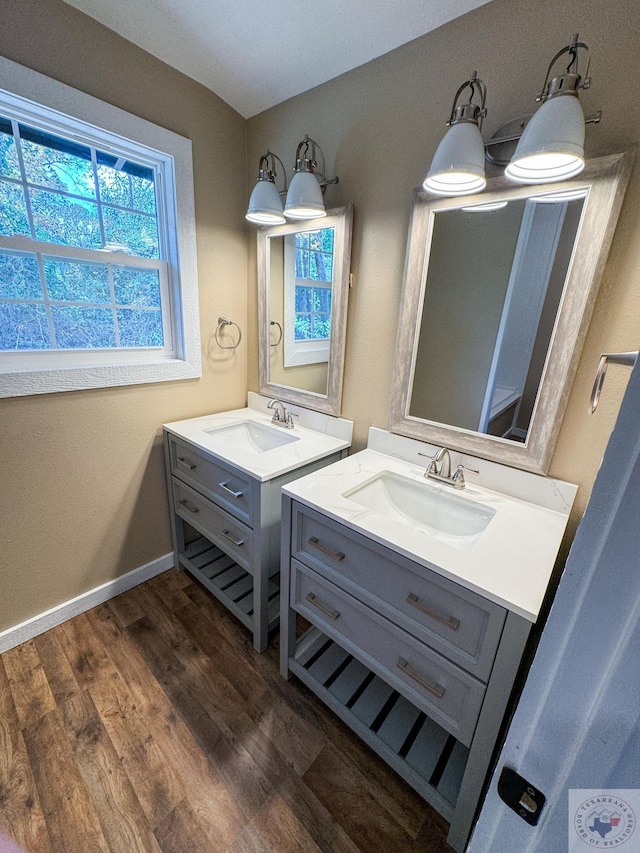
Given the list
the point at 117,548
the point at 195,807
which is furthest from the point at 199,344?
the point at 195,807

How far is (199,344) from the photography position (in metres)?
1.81

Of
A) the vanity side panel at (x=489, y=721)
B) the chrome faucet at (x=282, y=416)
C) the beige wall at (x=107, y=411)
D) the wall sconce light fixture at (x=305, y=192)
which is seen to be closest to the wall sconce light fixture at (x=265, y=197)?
the wall sconce light fixture at (x=305, y=192)

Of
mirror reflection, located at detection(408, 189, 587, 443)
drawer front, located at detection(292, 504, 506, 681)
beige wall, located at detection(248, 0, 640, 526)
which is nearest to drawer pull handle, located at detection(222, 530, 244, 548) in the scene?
drawer front, located at detection(292, 504, 506, 681)

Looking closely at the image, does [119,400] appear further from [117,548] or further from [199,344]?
[117,548]

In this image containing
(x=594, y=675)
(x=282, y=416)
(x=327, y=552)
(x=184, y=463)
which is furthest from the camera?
(x=282, y=416)

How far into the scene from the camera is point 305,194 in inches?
53.8

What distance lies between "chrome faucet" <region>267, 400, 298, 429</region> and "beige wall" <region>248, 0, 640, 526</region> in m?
0.31

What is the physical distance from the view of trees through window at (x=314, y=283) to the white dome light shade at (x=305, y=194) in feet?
0.51

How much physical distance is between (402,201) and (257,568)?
150 cm

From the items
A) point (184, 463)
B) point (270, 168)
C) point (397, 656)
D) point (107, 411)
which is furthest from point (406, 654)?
point (270, 168)

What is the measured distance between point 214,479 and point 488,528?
1054 millimetres

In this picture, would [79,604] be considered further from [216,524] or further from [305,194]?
[305,194]

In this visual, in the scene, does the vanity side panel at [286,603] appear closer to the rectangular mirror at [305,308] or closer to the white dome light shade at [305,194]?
the rectangular mirror at [305,308]

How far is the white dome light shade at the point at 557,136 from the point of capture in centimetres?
85
